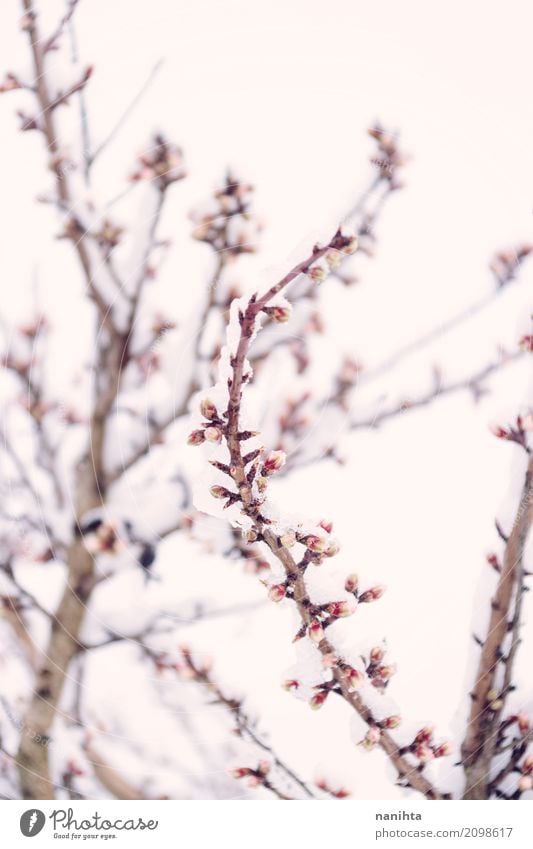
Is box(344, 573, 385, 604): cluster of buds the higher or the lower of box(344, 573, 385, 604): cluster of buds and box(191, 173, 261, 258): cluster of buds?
the lower

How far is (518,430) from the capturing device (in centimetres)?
59

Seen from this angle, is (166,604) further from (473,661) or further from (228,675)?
(473,661)

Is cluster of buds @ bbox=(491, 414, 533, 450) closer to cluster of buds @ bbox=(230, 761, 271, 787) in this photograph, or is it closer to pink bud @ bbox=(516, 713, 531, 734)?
pink bud @ bbox=(516, 713, 531, 734)

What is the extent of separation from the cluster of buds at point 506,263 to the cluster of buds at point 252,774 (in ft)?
1.73

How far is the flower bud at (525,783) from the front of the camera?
0.61 metres

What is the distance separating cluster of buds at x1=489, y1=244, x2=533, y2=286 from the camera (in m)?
0.65

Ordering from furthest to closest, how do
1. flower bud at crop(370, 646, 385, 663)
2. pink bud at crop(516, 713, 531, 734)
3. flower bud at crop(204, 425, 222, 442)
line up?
pink bud at crop(516, 713, 531, 734) < flower bud at crop(370, 646, 385, 663) < flower bud at crop(204, 425, 222, 442)

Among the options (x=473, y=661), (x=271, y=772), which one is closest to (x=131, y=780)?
(x=271, y=772)

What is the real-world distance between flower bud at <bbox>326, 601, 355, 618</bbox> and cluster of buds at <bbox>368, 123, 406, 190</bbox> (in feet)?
1.35

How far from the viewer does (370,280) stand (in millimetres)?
640

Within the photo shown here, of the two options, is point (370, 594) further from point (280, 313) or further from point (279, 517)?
point (280, 313)

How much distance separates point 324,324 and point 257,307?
284 millimetres

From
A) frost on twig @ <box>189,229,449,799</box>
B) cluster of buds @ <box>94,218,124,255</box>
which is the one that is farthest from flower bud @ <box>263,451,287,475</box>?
cluster of buds @ <box>94,218,124,255</box>

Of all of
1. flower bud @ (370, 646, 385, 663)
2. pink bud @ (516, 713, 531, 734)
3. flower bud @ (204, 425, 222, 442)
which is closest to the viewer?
flower bud @ (204, 425, 222, 442)
